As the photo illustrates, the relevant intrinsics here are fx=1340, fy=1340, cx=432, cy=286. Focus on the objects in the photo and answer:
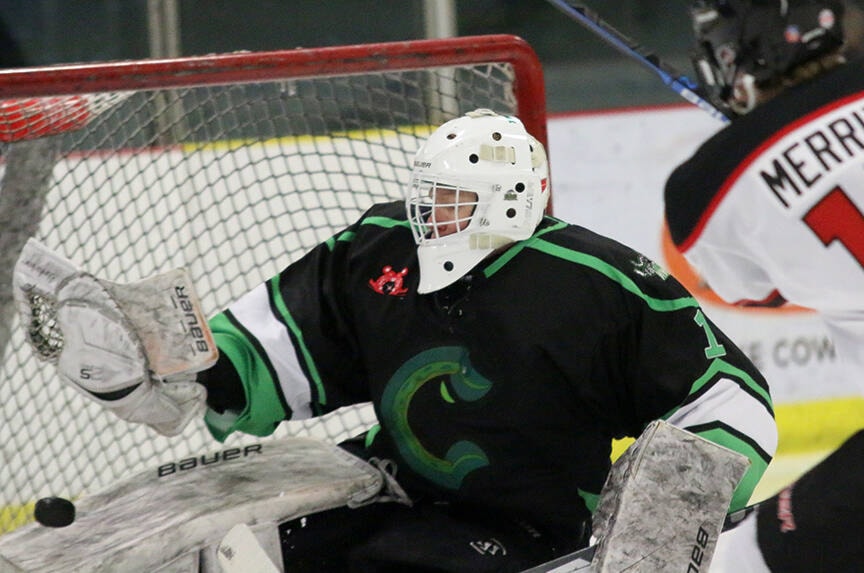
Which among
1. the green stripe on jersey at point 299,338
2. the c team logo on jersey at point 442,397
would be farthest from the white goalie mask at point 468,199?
the green stripe on jersey at point 299,338

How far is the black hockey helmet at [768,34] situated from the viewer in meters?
1.67

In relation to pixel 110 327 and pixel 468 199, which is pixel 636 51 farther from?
pixel 110 327

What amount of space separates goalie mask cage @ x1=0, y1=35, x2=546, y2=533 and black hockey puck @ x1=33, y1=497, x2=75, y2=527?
400 mm

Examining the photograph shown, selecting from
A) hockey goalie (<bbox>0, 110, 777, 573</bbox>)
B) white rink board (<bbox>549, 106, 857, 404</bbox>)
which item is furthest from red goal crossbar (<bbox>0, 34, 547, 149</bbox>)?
white rink board (<bbox>549, 106, 857, 404</bbox>)

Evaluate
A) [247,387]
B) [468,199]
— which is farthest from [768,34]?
[247,387]

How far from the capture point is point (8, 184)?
2.17 m

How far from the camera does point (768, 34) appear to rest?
1.68 m

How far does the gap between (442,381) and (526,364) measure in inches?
5.2

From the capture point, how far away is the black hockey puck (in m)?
1.92

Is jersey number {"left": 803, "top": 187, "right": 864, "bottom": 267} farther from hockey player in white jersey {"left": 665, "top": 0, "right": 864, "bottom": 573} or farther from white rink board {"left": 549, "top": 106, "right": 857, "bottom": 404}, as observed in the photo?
white rink board {"left": 549, "top": 106, "right": 857, "bottom": 404}

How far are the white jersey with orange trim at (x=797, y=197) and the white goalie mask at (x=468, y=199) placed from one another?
0.39m

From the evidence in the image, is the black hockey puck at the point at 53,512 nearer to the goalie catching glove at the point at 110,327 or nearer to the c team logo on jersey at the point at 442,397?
the goalie catching glove at the point at 110,327

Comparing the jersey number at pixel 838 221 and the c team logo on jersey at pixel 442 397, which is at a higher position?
the jersey number at pixel 838 221

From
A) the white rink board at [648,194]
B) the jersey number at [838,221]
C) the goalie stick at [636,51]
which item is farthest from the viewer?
the white rink board at [648,194]
